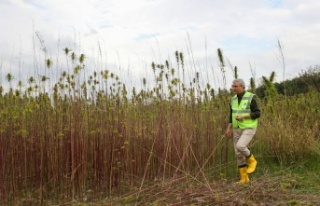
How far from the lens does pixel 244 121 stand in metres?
5.66

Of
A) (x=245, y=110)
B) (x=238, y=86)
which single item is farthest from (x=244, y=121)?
(x=238, y=86)

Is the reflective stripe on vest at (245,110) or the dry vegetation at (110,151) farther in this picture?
the reflective stripe on vest at (245,110)

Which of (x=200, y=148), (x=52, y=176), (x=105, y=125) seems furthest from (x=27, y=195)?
(x=200, y=148)

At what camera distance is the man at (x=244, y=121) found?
5594 mm

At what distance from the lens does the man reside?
18.4 feet

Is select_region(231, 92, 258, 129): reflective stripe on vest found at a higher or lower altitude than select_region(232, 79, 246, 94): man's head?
lower

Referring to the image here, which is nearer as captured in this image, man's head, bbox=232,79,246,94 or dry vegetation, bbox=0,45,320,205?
dry vegetation, bbox=0,45,320,205

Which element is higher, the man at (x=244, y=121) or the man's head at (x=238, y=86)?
the man's head at (x=238, y=86)

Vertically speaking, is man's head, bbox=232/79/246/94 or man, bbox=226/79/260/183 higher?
man's head, bbox=232/79/246/94

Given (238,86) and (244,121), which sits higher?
(238,86)

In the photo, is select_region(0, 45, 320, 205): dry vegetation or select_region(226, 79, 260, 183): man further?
select_region(226, 79, 260, 183): man

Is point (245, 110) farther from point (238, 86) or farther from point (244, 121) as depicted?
point (238, 86)

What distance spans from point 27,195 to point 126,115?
161 cm

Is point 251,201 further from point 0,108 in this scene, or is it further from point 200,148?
point 0,108
